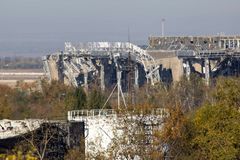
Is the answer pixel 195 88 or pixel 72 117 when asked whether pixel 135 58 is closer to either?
pixel 195 88

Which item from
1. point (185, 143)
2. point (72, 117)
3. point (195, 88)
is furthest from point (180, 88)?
point (185, 143)

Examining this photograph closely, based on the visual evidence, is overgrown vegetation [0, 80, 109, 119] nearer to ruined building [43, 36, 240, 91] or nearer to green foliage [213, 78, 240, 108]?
ruined building [43, 36, 240, 91]

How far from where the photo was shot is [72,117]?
127 feet

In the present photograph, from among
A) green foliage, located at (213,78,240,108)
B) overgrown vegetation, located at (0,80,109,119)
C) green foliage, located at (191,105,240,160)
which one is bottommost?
overgrown vegetation, located at (0,80,109,119)

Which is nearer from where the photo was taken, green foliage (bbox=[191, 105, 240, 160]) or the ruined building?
green foliage (bbox=[191, 105, 240, 160])

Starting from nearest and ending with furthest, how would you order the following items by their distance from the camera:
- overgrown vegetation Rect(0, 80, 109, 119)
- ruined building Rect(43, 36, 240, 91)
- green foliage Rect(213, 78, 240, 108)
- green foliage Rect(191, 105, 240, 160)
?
green foliage Rect(191, 105, 240, 160) < green foliage Rect(213, 78, 240, 108) < overgrown vegetation Rect(0, 80, 109, 119) < ruined building Rect(43, 36, 240, 91)

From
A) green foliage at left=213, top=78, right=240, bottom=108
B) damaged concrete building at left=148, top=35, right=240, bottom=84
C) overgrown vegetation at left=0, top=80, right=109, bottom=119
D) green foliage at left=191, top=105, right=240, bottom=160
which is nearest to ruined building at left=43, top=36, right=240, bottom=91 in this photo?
damaged concrete building at left=148, top=35, right=240, bottom=84

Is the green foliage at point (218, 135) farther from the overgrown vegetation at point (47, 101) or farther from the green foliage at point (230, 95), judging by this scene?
the overgrown vegetation at point (47, 101)

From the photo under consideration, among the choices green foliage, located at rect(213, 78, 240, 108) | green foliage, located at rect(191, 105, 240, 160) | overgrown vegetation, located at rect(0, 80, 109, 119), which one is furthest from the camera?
overgrown vegetation, located at rect(0, 80, 109, 119)

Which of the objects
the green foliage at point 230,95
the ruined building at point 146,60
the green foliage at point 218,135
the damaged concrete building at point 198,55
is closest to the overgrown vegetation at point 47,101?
the ruined building at point 146,60

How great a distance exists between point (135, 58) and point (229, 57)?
309 inches

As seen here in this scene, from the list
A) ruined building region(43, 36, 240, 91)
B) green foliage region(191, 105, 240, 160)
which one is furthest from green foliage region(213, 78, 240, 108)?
ruined building region(43, 36, 240, 91)

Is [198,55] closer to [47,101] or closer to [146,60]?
[146,60]

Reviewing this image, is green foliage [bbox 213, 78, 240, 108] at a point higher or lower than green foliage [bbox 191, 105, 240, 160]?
higher
